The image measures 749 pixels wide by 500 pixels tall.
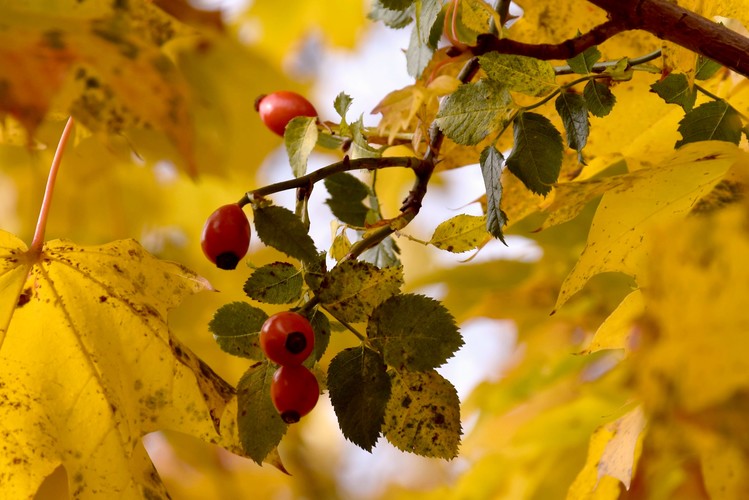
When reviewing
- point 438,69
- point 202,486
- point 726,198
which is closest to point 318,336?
point 438,69

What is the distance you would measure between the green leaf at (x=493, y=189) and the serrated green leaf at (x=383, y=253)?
0.13m

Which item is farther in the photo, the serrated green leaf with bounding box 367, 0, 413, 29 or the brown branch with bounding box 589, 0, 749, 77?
the serrated green leaf with bounding box 367, 0, 413, 29

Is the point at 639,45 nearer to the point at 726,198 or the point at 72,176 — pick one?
the point at 726,198

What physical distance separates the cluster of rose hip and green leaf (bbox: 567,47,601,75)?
0.25 m

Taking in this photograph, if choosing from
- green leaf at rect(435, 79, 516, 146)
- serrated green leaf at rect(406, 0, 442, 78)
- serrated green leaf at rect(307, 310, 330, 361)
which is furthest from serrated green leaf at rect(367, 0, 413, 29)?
serrated green leaf at rect(307, 310, 330, 361)

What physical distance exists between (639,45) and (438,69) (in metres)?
0.24

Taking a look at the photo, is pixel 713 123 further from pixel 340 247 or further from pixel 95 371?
pixel 95 371

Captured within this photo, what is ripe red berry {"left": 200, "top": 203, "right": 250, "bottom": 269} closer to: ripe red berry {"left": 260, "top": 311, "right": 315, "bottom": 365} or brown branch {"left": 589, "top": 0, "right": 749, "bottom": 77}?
ripe red berry {"left": 260, "top": 311, "right": 315, "bottom": 365}

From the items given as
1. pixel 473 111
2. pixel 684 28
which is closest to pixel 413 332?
pixel 473 111

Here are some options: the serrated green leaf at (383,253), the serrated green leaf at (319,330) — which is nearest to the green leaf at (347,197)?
the serrated green leaf at (383,253)

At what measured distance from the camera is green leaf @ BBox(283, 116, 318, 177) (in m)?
0.56

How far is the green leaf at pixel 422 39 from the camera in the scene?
545 mm

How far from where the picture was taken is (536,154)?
54cm

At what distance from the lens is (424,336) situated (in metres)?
0.53
